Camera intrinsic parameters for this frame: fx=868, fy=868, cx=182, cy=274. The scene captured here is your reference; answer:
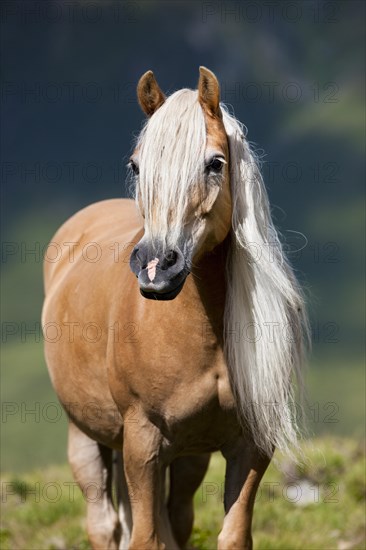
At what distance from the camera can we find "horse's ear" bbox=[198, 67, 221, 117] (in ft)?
11.3

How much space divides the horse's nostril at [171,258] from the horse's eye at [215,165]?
409 mm

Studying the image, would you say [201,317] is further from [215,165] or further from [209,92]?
[209,92]

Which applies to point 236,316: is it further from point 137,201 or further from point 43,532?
point 43,532

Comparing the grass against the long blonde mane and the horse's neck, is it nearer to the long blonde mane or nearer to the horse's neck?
the long blonde mane

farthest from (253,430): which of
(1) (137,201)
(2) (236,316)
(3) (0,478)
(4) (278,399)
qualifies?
(3) (0,478)

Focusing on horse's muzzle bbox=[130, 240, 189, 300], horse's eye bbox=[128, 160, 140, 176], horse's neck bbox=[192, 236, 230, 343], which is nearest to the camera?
horse's muzzle bbox=[130, 240, 189, 300]

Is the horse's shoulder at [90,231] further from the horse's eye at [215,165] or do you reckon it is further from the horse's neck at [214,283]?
the horse's eye at [215,165]

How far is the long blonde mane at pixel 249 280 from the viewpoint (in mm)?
3387

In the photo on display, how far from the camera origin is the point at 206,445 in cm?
394

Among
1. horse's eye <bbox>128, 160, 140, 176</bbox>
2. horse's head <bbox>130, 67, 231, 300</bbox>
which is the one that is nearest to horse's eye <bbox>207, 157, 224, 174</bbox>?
horse's head <bbox>130, 67, 231, 300</bbox>

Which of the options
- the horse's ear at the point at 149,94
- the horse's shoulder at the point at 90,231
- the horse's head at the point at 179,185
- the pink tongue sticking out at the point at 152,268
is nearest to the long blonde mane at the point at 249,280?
the horse's head at the point at 179,185

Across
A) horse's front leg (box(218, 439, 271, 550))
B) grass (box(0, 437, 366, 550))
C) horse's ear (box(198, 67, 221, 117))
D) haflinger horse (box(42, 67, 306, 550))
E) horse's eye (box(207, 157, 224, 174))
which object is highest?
horse's ear (box(198, 67, 221, 117))

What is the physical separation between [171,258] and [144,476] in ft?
3.71

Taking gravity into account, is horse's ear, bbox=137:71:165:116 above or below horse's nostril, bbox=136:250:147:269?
above
